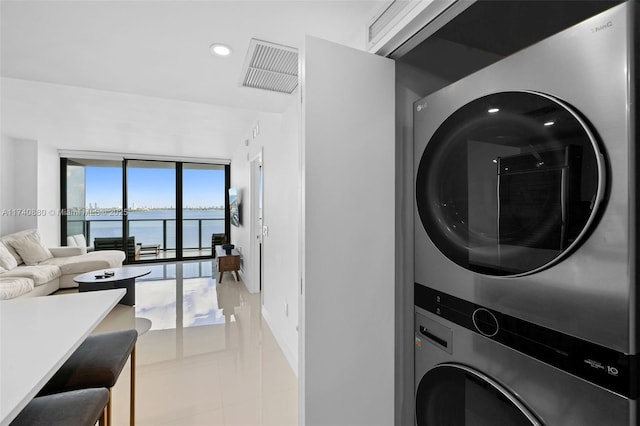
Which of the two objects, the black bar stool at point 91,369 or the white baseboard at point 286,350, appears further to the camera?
the white baseboard at point 286,350

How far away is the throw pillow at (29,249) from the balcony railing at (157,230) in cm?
197

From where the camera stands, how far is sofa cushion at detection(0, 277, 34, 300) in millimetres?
3207

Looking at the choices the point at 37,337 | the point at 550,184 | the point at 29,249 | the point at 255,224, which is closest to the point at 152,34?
the point at 37,337

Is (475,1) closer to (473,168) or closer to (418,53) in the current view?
(418,53)

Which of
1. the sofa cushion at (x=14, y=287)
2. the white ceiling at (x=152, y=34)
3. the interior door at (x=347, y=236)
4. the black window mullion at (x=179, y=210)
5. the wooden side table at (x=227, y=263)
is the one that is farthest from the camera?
the black window mullion at (x=179, y=210)

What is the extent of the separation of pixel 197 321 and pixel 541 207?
12.0ft

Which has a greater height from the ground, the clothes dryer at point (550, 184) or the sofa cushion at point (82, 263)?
the clothes dryer at point (550, 184)

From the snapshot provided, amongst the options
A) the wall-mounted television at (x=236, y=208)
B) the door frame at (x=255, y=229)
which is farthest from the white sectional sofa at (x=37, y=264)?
the door frame at (x=255, y=229)

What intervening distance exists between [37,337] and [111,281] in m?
3.11

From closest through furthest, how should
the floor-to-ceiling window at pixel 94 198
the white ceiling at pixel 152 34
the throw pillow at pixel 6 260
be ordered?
the white ceiling at pixel 152 34 < the throw pillow at pixel 6 260 < the floor-to-ceiling window at pixel 94 198

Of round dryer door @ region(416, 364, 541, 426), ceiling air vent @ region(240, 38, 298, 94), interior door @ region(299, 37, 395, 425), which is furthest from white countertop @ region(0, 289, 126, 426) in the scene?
ceiling air vent @ region(240, 38, 298, 94)

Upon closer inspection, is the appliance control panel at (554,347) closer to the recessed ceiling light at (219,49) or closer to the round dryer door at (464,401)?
the round dryer door at (464,401)

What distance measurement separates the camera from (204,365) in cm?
253

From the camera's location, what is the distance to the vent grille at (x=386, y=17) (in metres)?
1.20
